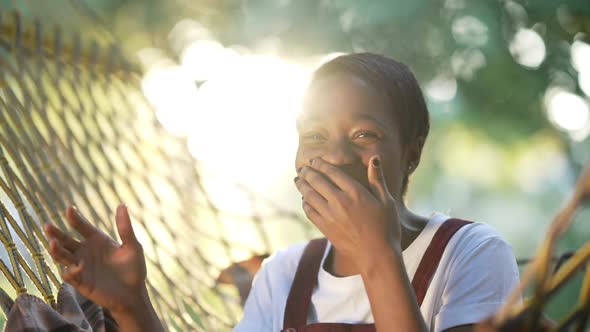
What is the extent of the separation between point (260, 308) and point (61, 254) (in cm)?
35

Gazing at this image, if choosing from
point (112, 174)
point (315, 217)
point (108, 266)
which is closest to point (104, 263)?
point (108, 266)

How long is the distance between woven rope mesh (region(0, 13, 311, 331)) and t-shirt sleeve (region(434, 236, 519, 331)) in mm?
493

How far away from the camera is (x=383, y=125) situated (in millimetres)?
907

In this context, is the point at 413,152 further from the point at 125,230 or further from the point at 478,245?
the point at 125,230

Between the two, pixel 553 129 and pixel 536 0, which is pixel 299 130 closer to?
pixel 536 0

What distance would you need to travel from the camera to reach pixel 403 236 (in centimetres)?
95

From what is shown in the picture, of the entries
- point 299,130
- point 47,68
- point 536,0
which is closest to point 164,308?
point 299,130

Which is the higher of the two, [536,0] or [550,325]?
[536,0]

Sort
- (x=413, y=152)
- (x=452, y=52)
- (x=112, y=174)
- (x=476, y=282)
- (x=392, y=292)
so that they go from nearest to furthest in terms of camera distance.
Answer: (x=392, y=292) → (x=476, y=282) → (x=413, y=152) → (x=112, y=174) → (x=452, y=52)

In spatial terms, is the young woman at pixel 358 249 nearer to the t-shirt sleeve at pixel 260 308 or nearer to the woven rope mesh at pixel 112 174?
the t-shirt sleeve at pixel 260 308

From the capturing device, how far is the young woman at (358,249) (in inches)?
29.8

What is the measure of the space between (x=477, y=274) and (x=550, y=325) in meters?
0.40

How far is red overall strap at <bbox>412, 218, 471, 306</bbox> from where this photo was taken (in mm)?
904

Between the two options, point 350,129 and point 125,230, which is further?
point 350,129
